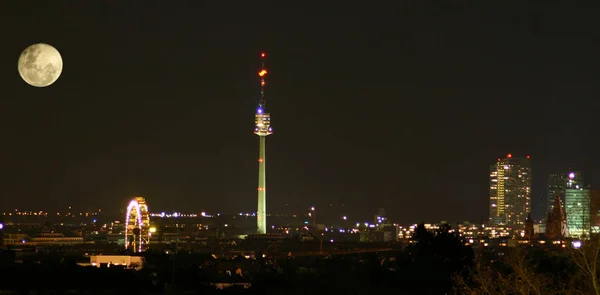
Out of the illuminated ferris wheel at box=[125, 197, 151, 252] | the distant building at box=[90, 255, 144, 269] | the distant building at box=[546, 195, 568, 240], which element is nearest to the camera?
the distant building at box=[90, 255, 144, 269]

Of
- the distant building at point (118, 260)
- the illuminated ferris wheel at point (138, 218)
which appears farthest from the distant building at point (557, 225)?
the distant building at point (118, 260)

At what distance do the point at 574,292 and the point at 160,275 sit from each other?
33.6 m

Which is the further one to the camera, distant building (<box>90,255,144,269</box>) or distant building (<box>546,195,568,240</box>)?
distant building (<box>546,195,568,240</box>)

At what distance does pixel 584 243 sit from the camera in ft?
71.6

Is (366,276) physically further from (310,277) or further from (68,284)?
(68,284)

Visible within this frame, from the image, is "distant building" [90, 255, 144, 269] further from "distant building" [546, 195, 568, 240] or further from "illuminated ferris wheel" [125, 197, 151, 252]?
"distant building" [546, 195, 568, 240]

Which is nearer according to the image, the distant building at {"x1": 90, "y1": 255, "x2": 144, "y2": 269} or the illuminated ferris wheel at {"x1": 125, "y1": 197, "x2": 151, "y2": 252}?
the distant building at {"x1": 90, "y1": 255, "x2": 144, "y2": 269}

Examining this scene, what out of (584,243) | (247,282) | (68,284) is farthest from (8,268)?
(584,243)

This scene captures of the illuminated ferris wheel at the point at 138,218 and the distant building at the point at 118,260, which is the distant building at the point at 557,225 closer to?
the illuminated ferris wheel at the point at 138,218

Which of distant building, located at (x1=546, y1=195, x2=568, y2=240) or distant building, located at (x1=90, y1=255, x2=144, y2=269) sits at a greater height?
distant building, located at (x1=546, y1=195, x2=568, y2=240)

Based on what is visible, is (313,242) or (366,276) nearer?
(366,276)

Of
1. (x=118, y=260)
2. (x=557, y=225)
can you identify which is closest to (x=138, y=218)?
(x=118, y=260)

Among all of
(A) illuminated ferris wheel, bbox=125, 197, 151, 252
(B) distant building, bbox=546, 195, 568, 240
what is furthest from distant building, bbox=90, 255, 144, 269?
(B) distant building, bbox=546, 195, 568, 240

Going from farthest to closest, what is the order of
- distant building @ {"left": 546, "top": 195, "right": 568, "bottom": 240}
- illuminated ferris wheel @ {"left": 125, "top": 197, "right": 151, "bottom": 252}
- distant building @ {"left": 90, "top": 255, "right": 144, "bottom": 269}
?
distant building @ {"left": 546, "top": 195, "right": 568, "bottom": 240}
illuminated ferris wheel @ {"left": 125, "top": 197, "right": 151, "bottom": 252}
distant building @ {"left": 90, "top": 255, "right": 144, "bottom": 269}
